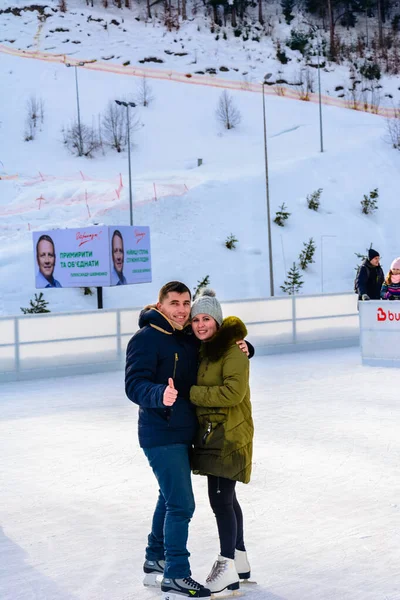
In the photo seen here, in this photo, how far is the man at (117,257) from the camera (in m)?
21.7

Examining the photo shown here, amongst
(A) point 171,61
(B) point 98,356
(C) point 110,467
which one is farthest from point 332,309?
(A) point 171,61

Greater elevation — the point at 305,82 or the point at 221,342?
the point at 305,82

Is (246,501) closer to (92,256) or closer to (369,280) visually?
(369,280)

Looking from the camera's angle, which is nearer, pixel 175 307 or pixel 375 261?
pixel 175 307

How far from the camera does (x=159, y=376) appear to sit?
13.4 ft

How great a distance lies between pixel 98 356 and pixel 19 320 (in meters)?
1.54

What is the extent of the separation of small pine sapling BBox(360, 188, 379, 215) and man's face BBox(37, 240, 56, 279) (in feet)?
70.6

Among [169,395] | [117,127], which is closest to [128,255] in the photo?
[169,395]

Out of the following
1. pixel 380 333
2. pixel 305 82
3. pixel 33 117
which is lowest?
pixel 380 333

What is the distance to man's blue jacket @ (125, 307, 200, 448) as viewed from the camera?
4039 millimetres

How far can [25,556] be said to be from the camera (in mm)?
5004

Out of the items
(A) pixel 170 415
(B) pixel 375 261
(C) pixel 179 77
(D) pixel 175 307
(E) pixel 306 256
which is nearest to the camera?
(A) pixel 170 415

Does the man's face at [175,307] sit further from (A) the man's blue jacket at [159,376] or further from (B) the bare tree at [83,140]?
(B) the bare tree at [83,140]

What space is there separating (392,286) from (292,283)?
60.5 feet
